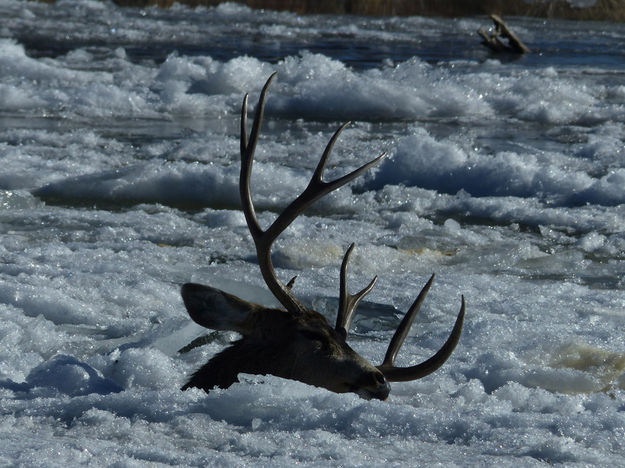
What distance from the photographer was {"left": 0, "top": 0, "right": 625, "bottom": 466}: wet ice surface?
3072 millimetres

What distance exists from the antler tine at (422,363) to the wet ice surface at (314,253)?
0.73 ft

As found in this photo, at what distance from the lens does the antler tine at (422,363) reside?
140 inches

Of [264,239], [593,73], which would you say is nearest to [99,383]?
[264,239]

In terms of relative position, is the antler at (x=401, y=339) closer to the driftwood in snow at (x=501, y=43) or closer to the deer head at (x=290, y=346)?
the deer head at (x=290, y=346)

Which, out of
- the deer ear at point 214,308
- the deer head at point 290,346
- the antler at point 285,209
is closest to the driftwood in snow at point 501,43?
the antler at point 285,209

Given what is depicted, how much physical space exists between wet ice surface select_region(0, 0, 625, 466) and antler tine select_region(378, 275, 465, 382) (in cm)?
22

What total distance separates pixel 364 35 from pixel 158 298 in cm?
2270

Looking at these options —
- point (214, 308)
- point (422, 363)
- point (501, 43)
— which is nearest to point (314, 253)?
point (422, 363)

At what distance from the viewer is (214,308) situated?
11.5 feet

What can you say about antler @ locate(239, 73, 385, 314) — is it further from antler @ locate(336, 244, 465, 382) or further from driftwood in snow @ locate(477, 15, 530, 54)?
driftwood in snow @ locate(477, 15, 530, 54)

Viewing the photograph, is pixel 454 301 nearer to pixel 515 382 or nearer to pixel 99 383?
Answer: pixel 515 382

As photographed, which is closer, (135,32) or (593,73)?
(593,73)

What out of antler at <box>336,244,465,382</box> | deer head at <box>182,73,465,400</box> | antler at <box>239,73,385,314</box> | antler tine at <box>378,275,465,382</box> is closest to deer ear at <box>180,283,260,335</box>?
deer head at <box>182,73,465,400</box>

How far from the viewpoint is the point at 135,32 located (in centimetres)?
2545
